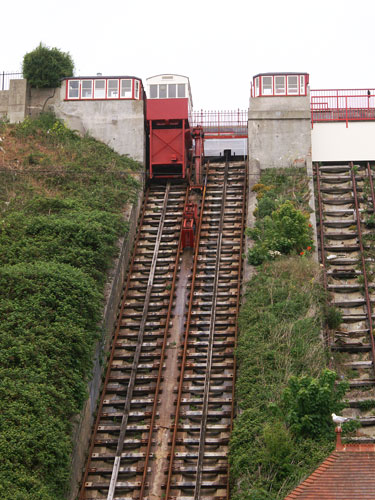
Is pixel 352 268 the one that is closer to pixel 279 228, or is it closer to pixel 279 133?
pixel 279 228

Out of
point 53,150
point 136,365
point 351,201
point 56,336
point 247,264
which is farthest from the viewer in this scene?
point 53,150

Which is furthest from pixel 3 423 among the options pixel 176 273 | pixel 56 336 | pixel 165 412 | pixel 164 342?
pixel 176 273

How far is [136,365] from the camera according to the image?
24688mm

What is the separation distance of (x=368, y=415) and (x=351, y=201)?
39.8ft

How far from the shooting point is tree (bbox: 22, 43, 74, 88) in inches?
1519

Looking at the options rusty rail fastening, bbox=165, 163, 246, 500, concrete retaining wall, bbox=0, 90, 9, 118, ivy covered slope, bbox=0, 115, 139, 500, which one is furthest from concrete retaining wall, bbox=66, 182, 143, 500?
concrete retaining wall, bbox=0, 90, 9, 118

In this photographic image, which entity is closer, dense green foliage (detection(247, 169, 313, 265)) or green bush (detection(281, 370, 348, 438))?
green bush (detection(281, 370, 348, 438))

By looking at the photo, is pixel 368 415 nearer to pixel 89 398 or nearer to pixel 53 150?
pixel 89 398

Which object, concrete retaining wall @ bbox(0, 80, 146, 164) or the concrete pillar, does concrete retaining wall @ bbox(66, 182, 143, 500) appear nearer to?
concrete retaining wall @ bbox(0, 80, 146, 164)

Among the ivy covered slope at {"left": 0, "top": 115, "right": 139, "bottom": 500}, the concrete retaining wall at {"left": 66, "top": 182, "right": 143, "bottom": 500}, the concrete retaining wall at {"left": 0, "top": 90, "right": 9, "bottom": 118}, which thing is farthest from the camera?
the concrete retaining wall at {"left": 0, "top": 90, "right": 9, "bottom": 118}

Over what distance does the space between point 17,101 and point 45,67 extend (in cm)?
220

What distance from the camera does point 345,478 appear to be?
14695mm

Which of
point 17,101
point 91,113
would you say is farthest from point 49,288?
point 17,101

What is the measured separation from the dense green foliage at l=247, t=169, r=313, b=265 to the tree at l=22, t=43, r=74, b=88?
13.2m
